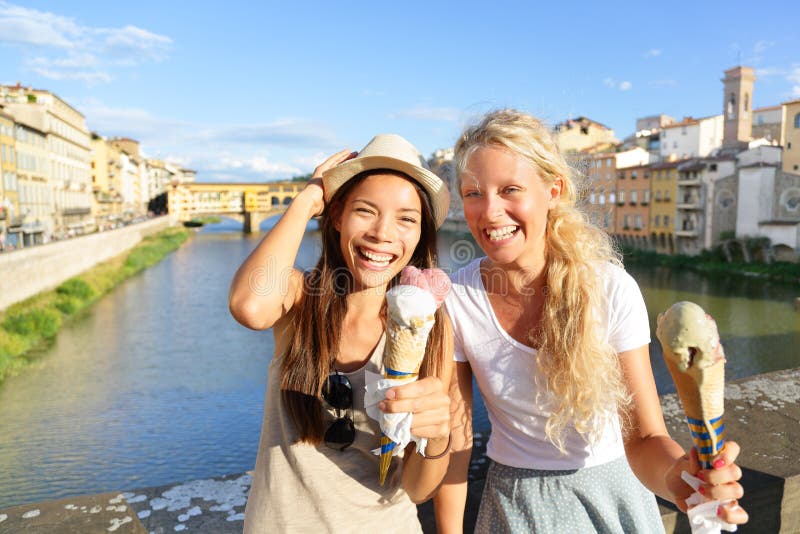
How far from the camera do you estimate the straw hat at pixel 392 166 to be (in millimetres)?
1441

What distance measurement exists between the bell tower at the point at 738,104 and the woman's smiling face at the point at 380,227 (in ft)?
125

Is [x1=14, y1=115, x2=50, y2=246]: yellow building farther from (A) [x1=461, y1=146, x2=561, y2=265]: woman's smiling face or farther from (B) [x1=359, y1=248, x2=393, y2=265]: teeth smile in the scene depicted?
(A) [x1=461, y1=146, x2=561, y2=265]: woman's smiling face

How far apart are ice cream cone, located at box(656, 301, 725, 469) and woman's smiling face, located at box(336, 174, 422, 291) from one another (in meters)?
0.58

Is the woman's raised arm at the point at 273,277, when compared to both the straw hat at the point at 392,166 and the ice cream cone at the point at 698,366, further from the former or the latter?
the ice cream cone at the point at 698,366

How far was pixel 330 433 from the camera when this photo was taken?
138 centimetres

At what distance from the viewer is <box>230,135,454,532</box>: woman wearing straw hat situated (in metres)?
1.38

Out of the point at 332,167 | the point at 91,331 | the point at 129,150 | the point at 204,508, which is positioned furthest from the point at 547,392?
the point at 129,150

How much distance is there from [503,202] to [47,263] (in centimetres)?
2246

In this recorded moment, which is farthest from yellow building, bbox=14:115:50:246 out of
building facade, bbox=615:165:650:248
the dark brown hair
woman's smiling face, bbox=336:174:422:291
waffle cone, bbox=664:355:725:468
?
waffle cone, bbox=664:355:725:468

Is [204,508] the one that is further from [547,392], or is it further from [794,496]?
[794,496]

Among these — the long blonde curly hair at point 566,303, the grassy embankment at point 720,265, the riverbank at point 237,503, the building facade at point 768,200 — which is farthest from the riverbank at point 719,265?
the long blonde curly hair at point 566,303

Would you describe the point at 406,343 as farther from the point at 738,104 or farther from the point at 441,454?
the point at 738,104

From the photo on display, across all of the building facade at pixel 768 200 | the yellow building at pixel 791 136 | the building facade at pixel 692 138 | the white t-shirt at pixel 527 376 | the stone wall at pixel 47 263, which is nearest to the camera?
the white t-shirt at pixel 527 376

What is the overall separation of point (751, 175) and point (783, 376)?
97.5 ft
